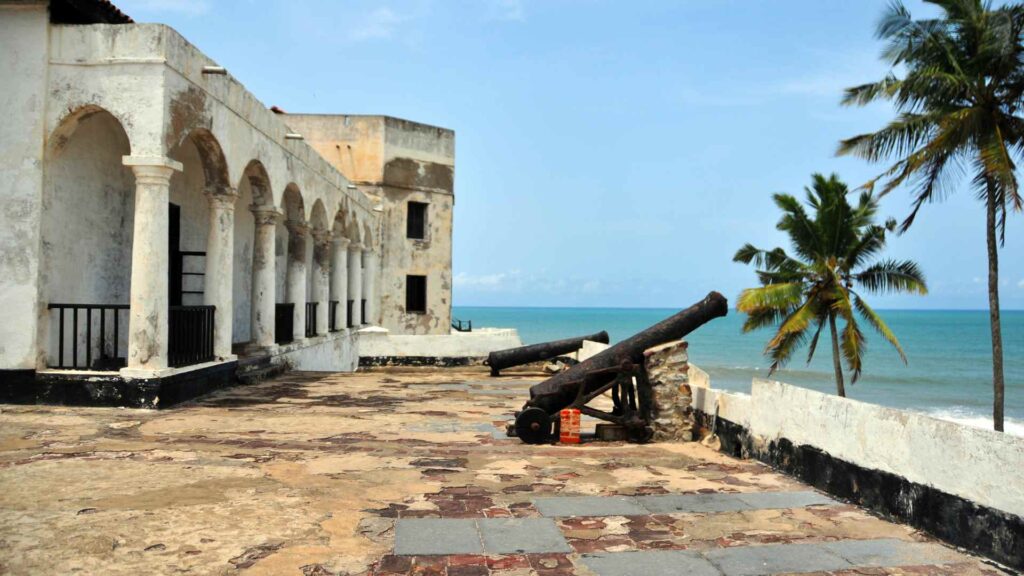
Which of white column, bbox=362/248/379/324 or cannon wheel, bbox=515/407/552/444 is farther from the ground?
white column, bbox=362/248/379/324

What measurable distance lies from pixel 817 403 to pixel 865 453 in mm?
648

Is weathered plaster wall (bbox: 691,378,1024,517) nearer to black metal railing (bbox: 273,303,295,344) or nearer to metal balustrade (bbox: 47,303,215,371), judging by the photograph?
metal balustrade (bbox: 47,303,215,371)

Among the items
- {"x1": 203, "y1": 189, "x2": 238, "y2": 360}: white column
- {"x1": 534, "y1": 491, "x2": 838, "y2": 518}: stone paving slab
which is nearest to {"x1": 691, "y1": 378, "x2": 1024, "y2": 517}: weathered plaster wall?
{"x1": 534, "y1": 491, "x2": 838, "y2": 518}: stone paving slab

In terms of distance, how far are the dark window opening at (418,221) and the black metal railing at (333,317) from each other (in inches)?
306

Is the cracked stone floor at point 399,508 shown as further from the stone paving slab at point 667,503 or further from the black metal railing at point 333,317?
the black metal railing at point 333,317

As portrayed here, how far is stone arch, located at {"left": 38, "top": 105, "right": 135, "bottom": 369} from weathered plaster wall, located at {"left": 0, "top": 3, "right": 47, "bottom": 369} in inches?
5.1

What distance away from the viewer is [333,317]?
861 inches

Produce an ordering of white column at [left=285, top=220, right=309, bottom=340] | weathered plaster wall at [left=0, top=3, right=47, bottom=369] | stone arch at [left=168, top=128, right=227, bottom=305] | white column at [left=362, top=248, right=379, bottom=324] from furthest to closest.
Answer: white column at [left=362, top=248, right=379, bottom=324] < white column at [left=285, top=220, right=309, bottom=340] < stone arch at [left=168, top=128, right=227, bottom=305] < weathered plaster wall at [left=0, top=3, right=47, bottom=369]

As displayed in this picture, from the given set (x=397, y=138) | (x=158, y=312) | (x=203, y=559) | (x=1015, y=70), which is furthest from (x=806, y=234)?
(x=203, y=559)

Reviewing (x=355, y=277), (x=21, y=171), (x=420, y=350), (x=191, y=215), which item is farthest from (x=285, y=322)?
(x=355, y=277)

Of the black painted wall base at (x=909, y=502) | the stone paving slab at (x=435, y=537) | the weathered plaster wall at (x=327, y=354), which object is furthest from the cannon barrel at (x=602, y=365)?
the weathered plaster wall at (x=327, y=354)

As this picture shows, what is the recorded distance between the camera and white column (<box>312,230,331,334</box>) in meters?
19.4

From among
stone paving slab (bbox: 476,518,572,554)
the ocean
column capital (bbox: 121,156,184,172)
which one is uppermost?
column capital (bbox: 121,156,184,172)

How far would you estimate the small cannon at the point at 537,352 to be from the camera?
1608cm
